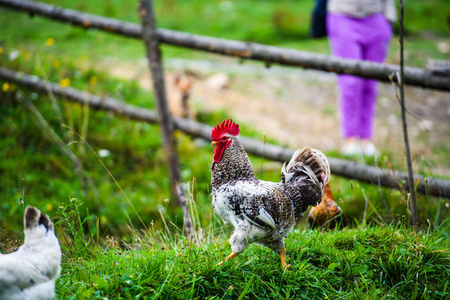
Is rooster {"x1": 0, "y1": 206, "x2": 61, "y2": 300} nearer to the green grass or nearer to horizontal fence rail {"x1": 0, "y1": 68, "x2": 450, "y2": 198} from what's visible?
the green grass

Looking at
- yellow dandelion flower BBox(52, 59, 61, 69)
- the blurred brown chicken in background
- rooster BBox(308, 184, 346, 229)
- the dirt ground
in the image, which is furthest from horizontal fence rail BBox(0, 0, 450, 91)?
the dirt ground

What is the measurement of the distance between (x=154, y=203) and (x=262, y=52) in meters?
2.14

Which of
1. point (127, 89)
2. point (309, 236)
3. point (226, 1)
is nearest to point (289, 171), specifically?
point (309, 236)

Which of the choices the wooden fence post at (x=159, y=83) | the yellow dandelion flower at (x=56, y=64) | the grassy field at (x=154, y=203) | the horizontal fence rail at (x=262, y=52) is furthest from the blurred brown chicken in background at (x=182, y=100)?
the yellow dandelion flower at (x=56, y=64)

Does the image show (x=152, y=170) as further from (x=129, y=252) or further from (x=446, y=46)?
(x=446, y=46)

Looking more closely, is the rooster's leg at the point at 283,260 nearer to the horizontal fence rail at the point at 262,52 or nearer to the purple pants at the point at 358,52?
the horizontal fence rail at the point at 262,52

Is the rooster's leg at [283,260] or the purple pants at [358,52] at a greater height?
the purple pants at [358,52]

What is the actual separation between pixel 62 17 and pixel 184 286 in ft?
13.8

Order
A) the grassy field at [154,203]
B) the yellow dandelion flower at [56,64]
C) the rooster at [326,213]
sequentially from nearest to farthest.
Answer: the grassy field at [154,203] → the rooster at [326,213] → the yellow dandelion flower at [56,64]

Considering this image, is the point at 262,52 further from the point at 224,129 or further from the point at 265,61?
the point at 224,129

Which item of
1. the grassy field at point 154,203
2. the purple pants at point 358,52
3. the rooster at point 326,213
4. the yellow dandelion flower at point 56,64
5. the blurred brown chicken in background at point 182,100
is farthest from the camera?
the yellow dandelion flower at point 56,64

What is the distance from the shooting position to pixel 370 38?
4887mm

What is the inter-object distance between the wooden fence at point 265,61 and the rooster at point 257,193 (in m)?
0.62

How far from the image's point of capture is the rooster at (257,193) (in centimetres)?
216
